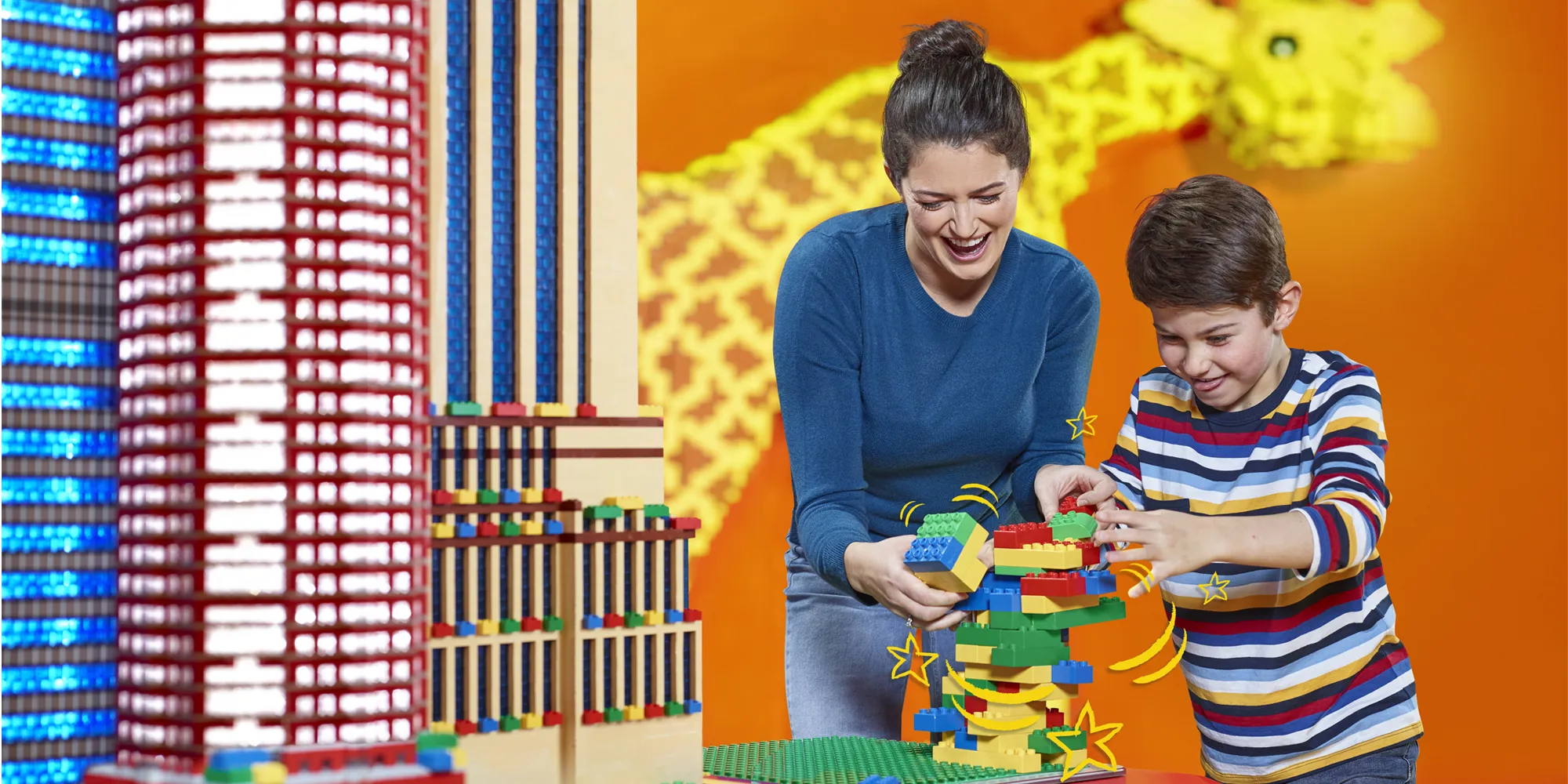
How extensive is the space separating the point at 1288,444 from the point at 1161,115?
4259 millimetres

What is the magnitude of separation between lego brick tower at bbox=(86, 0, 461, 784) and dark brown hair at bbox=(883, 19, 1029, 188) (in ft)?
3.29

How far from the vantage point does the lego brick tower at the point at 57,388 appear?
1540 mm

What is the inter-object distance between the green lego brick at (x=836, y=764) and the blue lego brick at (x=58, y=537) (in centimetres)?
90

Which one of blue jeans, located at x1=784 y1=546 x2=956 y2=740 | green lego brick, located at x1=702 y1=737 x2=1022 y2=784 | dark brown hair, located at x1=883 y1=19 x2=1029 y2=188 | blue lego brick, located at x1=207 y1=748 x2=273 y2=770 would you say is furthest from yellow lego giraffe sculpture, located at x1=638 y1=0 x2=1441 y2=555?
blue lego brick, located at x1=207 y1=748 x2=273 y2=770

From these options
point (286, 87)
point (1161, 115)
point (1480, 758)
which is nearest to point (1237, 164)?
point (1161, 115)

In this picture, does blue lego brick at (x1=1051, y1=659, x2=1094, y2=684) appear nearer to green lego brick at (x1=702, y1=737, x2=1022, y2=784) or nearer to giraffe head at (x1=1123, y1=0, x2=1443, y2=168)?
green lego brick at (x1=702, y1=737, x2=1022, y2=784)

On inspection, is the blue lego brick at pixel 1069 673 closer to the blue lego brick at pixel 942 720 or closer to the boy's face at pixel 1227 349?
the blue lego brick at pixel 942 720

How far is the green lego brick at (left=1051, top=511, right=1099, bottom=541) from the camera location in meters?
2.17

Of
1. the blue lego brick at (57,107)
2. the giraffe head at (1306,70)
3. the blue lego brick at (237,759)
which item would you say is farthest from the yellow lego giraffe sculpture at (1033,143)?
the blue lego brick at (237,759)

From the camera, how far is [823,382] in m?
2.54

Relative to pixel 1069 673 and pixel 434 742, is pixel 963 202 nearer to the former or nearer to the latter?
pixel 1069 673

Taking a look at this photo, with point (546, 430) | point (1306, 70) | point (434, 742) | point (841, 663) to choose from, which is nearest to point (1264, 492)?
point (841, 663)

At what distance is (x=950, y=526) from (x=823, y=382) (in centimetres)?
46

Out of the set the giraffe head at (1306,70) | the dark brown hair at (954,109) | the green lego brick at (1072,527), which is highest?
the giraffe head at (1306,70)
